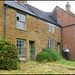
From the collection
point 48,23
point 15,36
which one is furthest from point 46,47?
point 15,36

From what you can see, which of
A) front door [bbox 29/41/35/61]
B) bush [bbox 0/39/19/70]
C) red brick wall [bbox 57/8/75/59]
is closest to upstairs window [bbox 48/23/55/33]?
red brick wall [bbox 57/8/75/59]

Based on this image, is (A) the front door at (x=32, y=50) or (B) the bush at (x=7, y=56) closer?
(B) the bush at (x=7, y=56)

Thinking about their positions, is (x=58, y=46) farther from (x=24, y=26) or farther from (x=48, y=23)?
(x=24, y=26)

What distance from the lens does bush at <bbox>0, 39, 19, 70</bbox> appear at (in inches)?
259

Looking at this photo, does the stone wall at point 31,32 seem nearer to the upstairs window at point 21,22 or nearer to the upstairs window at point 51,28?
the upstairs window at point 21,22

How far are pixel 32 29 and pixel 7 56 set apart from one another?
6.11 m

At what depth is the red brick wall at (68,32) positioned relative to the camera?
16345 millimetres

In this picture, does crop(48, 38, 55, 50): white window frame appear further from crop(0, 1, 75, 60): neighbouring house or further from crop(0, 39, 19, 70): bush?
crop(0, 39, 19, 70): bush

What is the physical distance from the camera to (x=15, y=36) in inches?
408

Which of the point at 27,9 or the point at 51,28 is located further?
the point at 51,28

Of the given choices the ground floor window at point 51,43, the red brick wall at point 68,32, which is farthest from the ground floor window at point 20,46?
the red brick wall at point 68,32

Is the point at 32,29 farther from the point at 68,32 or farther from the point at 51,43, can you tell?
the point at 68,32

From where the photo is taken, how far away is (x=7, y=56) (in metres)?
6.79

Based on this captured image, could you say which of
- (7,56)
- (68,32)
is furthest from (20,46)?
(68,32)
